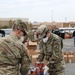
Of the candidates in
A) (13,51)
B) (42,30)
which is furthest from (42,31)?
(13,51)

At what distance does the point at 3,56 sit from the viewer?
450cm

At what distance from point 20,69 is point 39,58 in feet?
7.74

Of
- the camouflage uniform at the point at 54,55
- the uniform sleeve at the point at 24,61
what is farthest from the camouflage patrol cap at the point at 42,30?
the uniform sleeve at the point at 24,61

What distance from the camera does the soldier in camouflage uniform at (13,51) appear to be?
14.7 feet

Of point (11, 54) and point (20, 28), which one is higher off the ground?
point (20, 28)

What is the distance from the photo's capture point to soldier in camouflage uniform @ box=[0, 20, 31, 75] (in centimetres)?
447

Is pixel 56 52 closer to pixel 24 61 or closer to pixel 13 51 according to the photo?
pixel 24 61

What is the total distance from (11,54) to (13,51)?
50mm

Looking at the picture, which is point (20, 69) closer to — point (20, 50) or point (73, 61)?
point (20, 50)

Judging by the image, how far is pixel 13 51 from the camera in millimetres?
4480

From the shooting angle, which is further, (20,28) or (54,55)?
(54,55)

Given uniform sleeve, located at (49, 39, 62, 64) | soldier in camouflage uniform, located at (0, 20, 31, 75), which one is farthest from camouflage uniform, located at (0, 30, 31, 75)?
uniform sleeve, located at (49, 39, 62, 64)

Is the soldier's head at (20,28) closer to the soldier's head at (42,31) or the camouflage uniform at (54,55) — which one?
the soldier's head at (42,31)

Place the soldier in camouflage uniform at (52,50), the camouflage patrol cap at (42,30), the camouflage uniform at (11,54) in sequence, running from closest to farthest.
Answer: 1. the camouflage uniform at (11,54)
2. the camouflage patrol cap at (42,30)
3. the soldier in camouflage uniform at (52,50)
